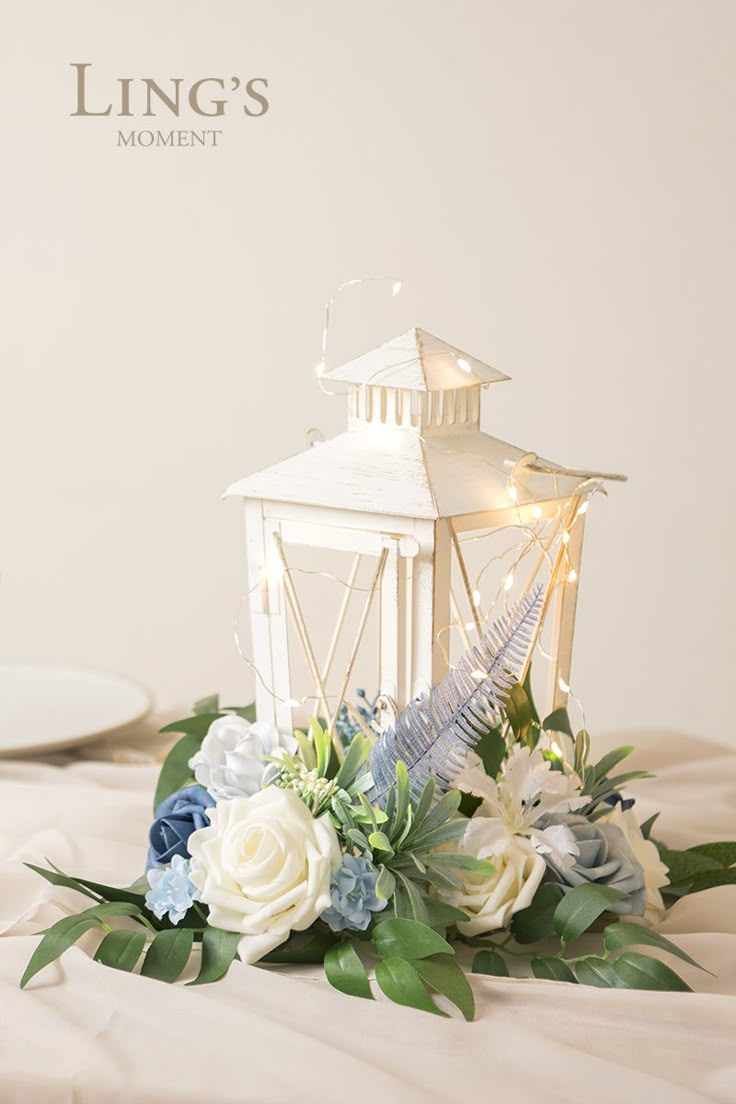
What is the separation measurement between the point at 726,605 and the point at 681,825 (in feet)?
3.86

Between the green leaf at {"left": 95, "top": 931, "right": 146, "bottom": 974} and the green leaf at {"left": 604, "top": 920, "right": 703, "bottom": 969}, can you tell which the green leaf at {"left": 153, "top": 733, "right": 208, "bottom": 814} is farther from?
the green leaf at {"left": 604, "top": 920, "right": 703, "bottom": 969}

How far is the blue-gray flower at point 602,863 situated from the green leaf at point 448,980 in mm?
130

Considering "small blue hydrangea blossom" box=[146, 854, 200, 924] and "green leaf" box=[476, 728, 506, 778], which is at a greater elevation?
"green leaf" box=[476, 728, 506, 778]

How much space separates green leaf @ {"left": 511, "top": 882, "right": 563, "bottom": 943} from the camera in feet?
3.05

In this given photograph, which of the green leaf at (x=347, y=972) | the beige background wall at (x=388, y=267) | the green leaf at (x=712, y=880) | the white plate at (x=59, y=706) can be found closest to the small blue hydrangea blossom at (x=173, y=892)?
the green leaf at (x=347, y=972)

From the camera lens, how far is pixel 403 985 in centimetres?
84

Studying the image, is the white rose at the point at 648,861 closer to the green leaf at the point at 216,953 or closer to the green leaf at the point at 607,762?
the green leaf at the point at 607,762

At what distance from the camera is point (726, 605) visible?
2.34m

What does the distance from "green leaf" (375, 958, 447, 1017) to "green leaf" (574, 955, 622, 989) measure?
109 mm

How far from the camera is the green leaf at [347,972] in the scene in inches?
33.4

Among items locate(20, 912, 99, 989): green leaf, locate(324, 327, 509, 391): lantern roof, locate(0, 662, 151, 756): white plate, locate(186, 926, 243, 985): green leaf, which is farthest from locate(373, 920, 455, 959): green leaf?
locate(0, 662, 151, 756): white plate

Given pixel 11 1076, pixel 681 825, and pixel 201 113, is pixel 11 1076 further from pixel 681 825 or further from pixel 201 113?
pixel 201 113

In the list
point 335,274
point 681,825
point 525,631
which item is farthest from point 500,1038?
point 335,274

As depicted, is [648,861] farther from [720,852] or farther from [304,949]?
[304,949]
